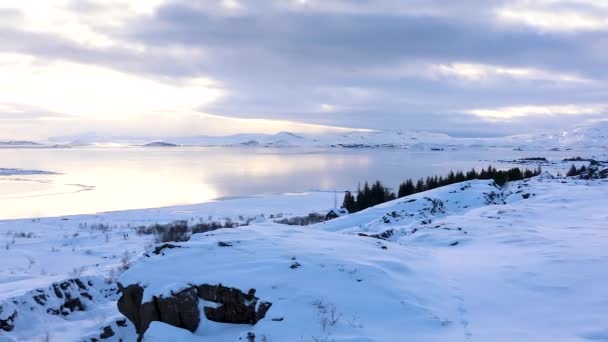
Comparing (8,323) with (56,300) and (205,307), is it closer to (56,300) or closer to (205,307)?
(56,300)

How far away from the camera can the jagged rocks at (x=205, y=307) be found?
27.2 ft

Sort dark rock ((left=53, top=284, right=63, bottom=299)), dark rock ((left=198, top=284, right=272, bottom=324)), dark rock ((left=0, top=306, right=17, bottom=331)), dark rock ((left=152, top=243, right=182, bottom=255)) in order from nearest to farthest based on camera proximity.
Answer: dark rock ((left=198, top=284, right=272, bottom=324)) → dark rock ((left=152, top=243, right=182, bottom=255)) → dark rock ((left=0, top=306, right=17, bottom=331)) → dark rock ((left=53, top=284, right=63, bottom=299))

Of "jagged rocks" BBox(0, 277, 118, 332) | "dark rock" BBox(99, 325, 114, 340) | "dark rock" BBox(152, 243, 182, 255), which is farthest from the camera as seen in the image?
"jagged rocks" BBox(0, 277, 118, 332)

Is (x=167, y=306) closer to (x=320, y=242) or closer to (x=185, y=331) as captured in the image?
(x=185, y=331)

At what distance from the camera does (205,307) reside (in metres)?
8.52

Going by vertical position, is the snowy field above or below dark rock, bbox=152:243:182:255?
below

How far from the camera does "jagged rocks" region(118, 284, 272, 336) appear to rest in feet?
27.2

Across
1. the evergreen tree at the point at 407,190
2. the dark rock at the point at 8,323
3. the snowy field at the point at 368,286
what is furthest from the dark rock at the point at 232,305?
the evergreen tree at the point at 407,190

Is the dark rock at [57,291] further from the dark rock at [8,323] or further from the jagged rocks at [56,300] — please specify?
the dark rock at [8,323]

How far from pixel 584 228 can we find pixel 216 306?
42.5 feet

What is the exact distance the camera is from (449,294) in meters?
8.81

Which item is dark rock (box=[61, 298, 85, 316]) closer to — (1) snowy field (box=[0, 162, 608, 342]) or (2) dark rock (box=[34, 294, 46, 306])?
(1) snowy field (box=[0, 162, 608, 342])

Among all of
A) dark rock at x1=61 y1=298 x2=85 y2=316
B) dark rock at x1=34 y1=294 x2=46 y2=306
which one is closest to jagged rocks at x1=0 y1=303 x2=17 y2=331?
dark rock at x1=34 y1=294 x2=46 y2=306

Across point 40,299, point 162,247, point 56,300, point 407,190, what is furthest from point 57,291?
point 407,190
